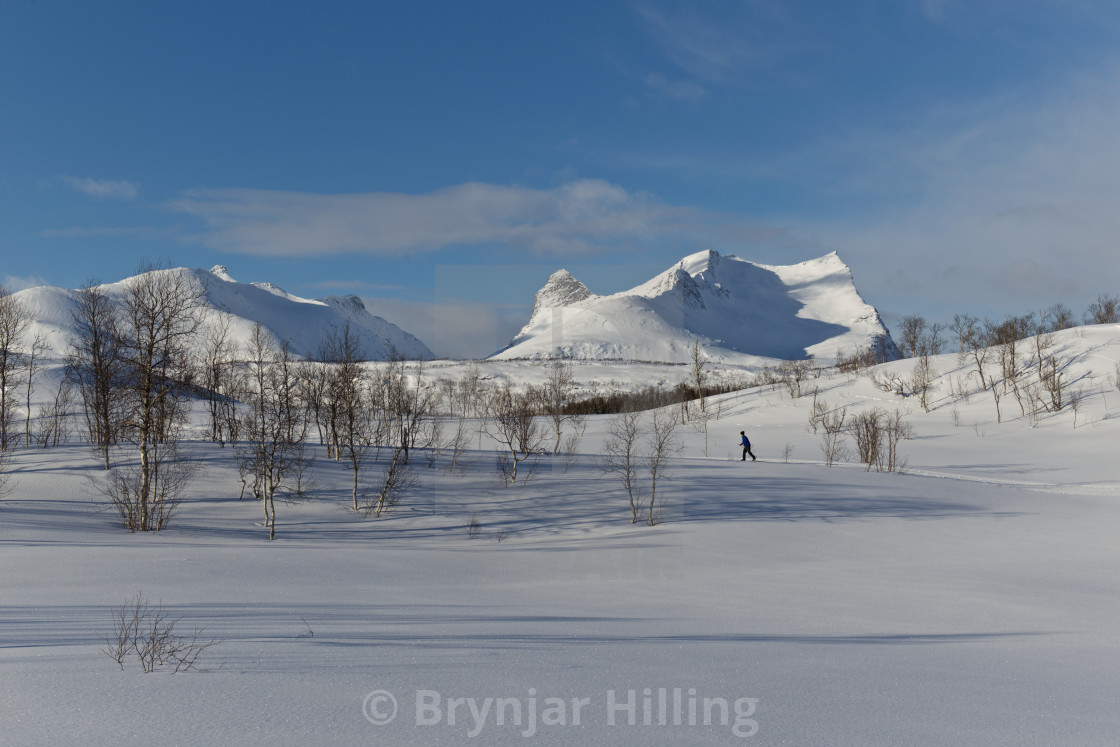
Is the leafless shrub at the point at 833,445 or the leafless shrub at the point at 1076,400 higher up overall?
the leafless shrub at the point at 1076,400

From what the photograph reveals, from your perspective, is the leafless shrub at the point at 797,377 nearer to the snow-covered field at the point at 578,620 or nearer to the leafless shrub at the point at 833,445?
the leafless shrub at the point at 833,445

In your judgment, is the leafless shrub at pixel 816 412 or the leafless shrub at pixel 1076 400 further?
the leafless shrub at pixel 816 412

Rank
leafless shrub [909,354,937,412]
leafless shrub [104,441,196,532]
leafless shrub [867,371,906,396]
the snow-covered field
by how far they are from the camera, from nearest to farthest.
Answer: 1. the snow-covered field
2. leafless shrub [104,441,196,532]
3. leafless shrub [909,354,937,412]
4. leafless shrub [867,371,906,396]

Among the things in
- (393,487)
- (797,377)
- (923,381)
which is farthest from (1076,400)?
(393,487)

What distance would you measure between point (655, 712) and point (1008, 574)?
497 inches

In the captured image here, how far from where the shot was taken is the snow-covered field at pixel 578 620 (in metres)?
4.27

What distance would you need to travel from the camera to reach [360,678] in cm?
489

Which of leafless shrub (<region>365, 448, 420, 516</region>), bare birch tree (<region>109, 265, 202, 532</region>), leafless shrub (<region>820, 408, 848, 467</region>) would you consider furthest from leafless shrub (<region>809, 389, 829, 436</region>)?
bare birch tree (<region>109, 265, 202, 532</region>)

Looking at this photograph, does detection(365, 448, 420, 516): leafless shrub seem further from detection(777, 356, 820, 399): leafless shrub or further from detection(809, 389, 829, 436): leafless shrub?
detection(777, 356, 820, 399): leafless shrub

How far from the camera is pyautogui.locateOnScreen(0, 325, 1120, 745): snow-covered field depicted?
4.27 metres

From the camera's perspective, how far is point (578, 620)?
Result: 323 inches

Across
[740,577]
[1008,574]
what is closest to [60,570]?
[740,577]

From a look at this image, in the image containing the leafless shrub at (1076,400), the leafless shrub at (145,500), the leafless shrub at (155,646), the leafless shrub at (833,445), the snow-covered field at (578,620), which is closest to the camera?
the snow-covered field at (578,620)

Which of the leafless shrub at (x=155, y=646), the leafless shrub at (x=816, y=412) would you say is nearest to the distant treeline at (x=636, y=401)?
the leafless shrub at (x=816, y=412)
